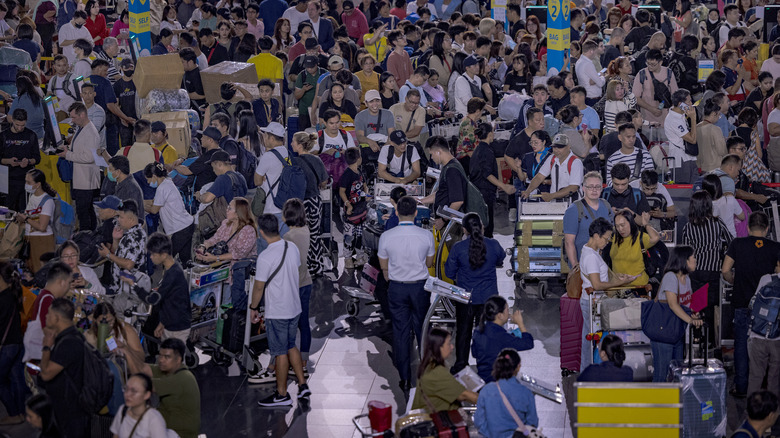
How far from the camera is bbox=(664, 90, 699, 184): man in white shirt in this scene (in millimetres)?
12242

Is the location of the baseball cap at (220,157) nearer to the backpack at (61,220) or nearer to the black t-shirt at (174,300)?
the backpack at (61,220)

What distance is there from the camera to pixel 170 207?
34.6 feet

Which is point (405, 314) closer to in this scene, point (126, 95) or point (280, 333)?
point (280, 333)

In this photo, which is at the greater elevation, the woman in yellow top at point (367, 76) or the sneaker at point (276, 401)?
the woman in yellow top at point (367, 76)

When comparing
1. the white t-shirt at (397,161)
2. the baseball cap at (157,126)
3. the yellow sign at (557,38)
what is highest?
the yellow sign at (557,38)

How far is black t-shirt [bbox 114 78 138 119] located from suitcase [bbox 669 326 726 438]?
350 inches

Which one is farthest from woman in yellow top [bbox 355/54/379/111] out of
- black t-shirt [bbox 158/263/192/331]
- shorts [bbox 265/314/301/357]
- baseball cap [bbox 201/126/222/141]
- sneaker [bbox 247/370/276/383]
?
shorts [bbox 265/314/301/357]

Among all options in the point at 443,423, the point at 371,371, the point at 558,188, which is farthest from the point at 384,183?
the point at 443,423

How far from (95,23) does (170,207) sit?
8807 millimetres

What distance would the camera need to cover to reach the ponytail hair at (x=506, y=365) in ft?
22.1

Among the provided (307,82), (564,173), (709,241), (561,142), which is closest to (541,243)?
(564,173)

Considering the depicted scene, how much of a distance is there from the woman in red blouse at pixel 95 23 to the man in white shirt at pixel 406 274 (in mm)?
10901

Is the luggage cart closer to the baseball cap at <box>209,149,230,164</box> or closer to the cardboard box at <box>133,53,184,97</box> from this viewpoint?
the baseball cap at <box>209,149,230,164</box>

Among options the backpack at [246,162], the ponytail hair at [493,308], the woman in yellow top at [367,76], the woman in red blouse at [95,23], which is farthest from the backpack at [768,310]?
the woman in red blouse at [95,23]
